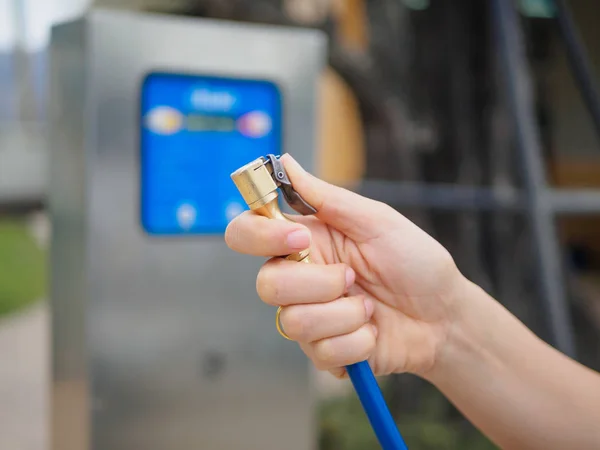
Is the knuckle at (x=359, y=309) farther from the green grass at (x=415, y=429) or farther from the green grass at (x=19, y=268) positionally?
the green grass at (x=19, y=268)

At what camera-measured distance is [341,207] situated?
29.9 inches

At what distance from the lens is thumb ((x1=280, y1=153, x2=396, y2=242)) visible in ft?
2.31

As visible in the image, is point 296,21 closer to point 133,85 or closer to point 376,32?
point 376,32

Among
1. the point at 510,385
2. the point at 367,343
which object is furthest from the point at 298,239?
the point at 510,385

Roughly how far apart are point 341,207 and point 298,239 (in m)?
0.11

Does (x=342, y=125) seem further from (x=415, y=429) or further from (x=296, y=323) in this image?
(x=296, y=323)

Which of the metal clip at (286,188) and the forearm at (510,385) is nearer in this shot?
the metal clip at (286,188)

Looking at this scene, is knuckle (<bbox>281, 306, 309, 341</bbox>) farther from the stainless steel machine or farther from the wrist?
the stainless steel machine

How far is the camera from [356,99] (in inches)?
111

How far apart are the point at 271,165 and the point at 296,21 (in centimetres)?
196

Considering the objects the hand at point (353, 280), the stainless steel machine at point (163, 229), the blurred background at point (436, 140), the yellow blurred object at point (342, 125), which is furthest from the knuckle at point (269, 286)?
the yellow blurred object at point (342, 125)

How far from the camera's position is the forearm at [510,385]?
0.89m

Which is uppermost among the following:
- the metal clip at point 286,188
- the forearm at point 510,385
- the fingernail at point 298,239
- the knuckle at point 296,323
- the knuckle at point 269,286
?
the metal clip at point 286,188

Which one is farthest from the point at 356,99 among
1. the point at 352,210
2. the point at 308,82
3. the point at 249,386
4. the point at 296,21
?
the point at 352,210
